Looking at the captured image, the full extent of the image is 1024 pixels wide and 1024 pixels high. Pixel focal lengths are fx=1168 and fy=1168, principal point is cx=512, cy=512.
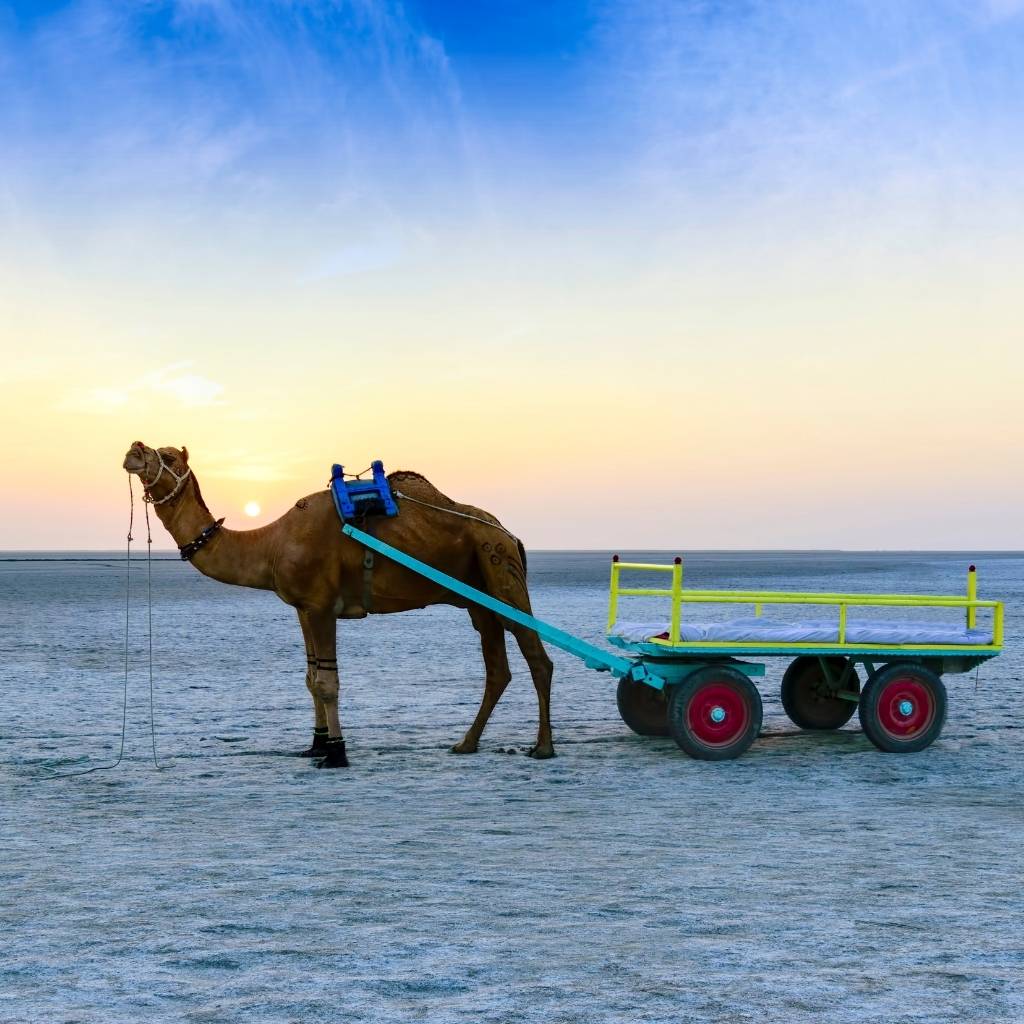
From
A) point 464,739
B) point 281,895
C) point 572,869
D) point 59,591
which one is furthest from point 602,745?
point 59,591

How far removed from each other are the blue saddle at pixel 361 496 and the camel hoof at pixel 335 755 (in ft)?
5.82

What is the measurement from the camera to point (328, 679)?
30.3ft

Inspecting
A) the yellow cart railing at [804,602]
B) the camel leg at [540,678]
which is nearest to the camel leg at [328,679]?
the camel leg at [540,678]

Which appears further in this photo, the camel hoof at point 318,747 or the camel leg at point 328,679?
the camel hoof at point 318,747

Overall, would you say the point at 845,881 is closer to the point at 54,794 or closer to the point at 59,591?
the point at 54,794

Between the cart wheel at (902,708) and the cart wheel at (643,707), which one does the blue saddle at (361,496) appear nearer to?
the cart wheel at (643,707)

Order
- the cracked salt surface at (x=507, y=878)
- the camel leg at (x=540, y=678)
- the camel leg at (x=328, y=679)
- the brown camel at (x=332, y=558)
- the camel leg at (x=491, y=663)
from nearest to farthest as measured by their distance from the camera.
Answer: the cracked salt surface at (x=507, y=878)
the camel leg at (x=328, y=679)
the brown camel at (x=332, y=558)
the camel leg at (x=540, y=678)
the camel leg at (x=491, y=663)

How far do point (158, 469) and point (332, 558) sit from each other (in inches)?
62.0

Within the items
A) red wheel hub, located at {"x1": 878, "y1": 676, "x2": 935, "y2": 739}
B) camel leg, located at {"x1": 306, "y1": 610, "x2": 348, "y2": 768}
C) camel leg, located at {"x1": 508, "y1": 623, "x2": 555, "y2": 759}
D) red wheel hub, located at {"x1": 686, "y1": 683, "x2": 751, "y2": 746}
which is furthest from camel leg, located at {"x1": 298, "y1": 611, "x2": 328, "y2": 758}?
red wheel hub, located at {"x1": 878, "y1": 676, "x2": 935, "y2": 739}

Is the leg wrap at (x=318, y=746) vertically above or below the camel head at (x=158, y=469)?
below

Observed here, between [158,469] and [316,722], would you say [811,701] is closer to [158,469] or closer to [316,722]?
[316,722]

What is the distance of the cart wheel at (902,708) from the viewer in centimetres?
980

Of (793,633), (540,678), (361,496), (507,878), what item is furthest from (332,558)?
(507,878)

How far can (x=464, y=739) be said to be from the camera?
33.1 feet
